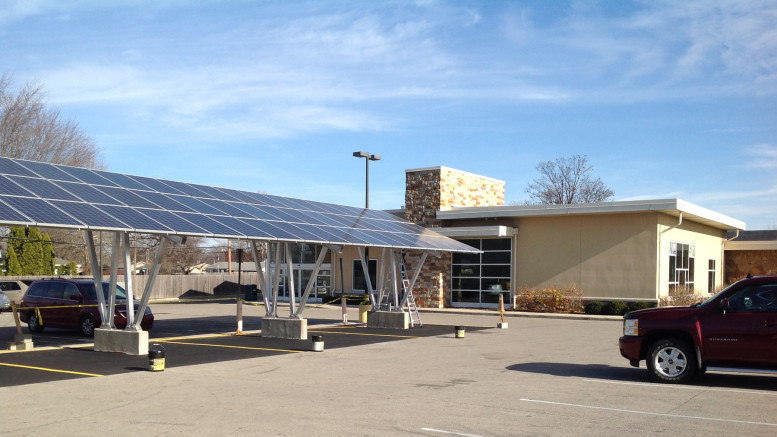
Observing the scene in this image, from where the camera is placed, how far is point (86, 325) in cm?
2138

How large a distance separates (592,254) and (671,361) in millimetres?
21605

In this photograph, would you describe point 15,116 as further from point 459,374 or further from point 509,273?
point 459,374

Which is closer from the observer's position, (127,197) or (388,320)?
(127,197)

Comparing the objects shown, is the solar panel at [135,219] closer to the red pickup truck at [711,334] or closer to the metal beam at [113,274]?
the metal beam at [113,274]

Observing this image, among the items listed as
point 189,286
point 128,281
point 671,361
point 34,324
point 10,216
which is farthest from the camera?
point 189,286

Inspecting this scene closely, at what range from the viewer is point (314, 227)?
21391 mm

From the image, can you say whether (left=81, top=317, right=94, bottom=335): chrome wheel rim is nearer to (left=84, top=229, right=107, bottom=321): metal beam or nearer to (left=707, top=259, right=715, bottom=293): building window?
(left=84, top=229, right=107, bottom=321): metal beam

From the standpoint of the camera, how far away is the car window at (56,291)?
73.0ft

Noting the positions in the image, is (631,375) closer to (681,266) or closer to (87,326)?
(87,326)

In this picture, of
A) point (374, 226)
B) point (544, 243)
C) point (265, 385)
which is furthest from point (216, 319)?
point (265, 385)

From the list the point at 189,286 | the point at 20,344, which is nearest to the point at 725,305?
the point at 20,344

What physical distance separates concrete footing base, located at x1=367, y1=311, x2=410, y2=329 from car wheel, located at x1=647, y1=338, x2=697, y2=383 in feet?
40.1

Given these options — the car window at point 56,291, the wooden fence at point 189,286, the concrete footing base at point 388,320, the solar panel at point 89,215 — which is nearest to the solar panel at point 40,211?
the solar panel at point 89,215

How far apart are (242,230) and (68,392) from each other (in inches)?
259
